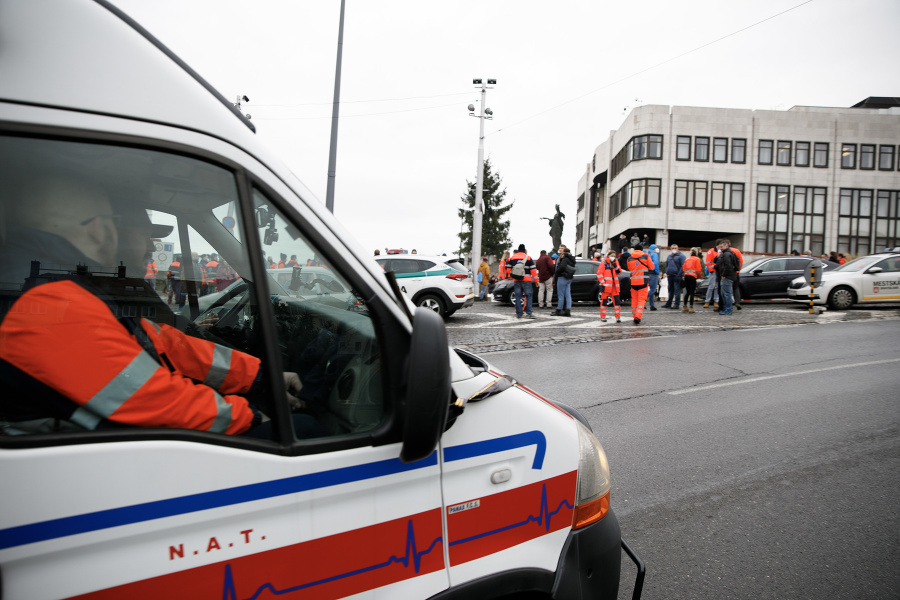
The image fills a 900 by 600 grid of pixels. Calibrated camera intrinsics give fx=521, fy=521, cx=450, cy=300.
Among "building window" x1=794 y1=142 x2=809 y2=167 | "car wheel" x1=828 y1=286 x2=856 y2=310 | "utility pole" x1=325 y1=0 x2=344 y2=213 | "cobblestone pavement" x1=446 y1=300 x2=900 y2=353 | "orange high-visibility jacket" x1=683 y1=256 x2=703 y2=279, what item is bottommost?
"cobblestone pavement" x1=446 y1=300 x2=900 y2=353

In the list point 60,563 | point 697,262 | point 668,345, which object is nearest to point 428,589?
point 60,563

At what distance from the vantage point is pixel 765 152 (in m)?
42.0

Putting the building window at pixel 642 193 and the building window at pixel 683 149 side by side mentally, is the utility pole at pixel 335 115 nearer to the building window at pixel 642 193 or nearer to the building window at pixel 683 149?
the building window at pixel 642 193

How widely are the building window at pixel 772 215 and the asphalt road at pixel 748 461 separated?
39.1 metres

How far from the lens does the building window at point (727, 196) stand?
4206 centimetres

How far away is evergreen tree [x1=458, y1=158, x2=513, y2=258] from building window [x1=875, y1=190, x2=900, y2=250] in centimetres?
3077

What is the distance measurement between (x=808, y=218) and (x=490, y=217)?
2692cm

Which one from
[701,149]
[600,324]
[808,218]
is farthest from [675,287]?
[808,218]

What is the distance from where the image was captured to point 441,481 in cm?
142

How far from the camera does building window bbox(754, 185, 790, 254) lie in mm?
42188

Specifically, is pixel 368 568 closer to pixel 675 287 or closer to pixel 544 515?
pixel 544 515

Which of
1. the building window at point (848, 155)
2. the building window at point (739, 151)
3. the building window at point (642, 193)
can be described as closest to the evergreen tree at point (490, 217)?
the building window at point (642, 193)

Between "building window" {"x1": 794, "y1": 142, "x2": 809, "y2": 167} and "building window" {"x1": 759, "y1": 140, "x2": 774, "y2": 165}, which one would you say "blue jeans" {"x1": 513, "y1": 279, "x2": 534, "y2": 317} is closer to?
"building window" {"x1": 759, "y1": 140, "x2": 774, "y2": 165}

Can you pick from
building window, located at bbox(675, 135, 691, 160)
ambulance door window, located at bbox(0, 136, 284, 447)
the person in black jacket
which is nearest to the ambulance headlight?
ambulance door window, located at bbox(0, 136, 284, 447)
